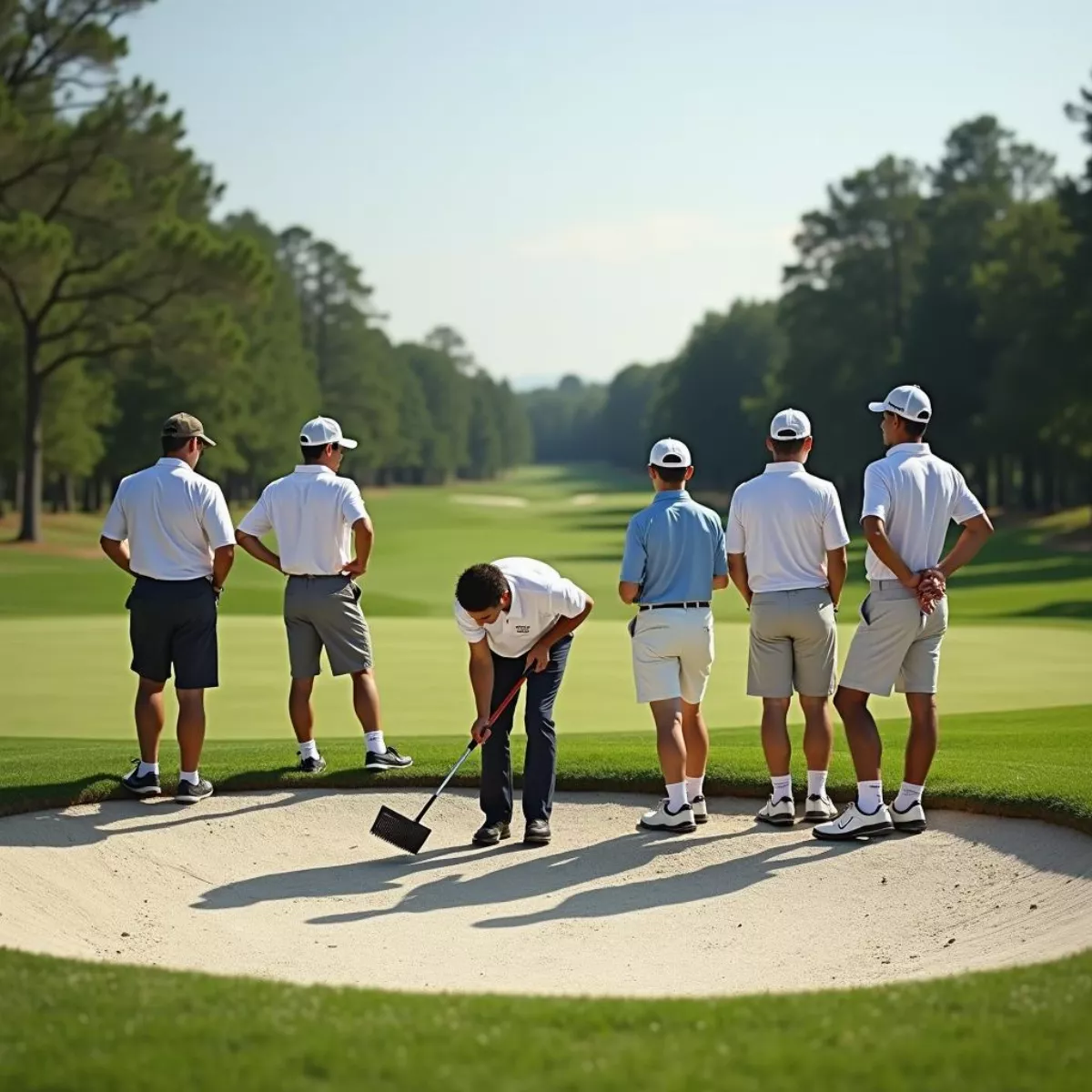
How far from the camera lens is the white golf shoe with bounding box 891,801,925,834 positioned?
948cm

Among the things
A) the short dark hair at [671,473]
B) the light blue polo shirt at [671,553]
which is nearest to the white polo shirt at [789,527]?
the light blue polo shirt at [671,553]

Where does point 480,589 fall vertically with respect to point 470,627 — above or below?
above

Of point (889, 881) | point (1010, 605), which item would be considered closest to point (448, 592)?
point (1010, 605)

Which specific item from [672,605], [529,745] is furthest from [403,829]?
[672,605]

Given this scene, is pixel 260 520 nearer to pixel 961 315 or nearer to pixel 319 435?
pixel 319 435

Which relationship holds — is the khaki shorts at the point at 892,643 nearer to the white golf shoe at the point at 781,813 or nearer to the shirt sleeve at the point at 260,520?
the white golf shoe at the point at 781,813

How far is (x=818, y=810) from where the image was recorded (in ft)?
32.4

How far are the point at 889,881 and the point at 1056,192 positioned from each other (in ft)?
158

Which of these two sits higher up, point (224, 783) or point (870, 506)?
point (870, 506)

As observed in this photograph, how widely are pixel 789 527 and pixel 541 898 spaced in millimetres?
2608

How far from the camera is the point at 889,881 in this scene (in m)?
8.71

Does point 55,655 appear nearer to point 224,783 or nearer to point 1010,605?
point 224,783

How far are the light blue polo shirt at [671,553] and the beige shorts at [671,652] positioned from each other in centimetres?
11

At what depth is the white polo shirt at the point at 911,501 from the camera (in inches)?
371
